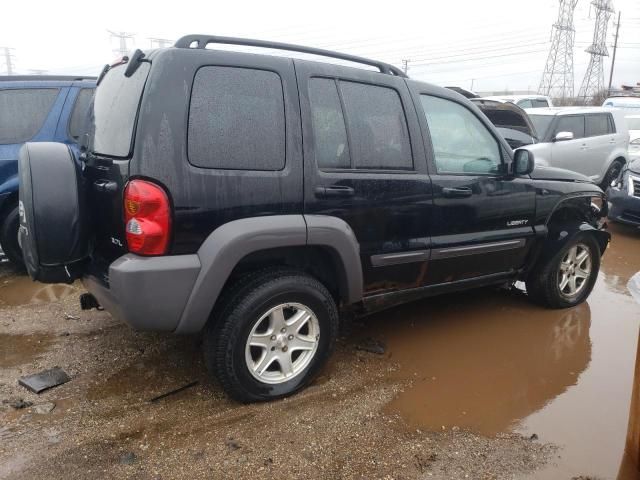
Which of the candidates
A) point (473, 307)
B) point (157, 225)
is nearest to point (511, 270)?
point (473, 307)

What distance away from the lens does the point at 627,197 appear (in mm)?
7484

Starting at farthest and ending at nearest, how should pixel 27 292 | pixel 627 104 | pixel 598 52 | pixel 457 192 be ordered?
pixel 598 52 < pixel 627 104 < pixel 27 292 < pixel 457 192

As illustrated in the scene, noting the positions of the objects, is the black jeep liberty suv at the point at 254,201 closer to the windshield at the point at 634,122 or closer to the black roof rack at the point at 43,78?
the black roof rack at the point at 43,78

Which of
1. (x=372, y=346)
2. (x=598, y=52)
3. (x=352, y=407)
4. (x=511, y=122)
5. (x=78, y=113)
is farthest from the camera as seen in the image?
(x=598, y=52)

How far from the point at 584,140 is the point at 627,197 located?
2.17 metres

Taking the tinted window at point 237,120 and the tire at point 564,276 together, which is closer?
the tinted window at point 237,120

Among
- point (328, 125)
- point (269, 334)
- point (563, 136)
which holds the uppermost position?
point (328, 125)

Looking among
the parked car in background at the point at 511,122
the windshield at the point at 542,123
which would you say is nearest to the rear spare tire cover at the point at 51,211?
the parked car in background at the point at 511,122

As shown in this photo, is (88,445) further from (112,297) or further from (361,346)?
(361,346)

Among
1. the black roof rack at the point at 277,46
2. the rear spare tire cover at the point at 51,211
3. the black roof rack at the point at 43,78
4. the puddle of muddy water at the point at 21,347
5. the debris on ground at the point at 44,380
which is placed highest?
the black roof rack at the point at 277,46

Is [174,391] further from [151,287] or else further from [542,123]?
[542,123]

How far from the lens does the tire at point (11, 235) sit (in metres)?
4.89

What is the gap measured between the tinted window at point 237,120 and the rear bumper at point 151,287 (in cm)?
53

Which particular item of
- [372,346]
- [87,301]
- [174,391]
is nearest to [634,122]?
[372,346]
